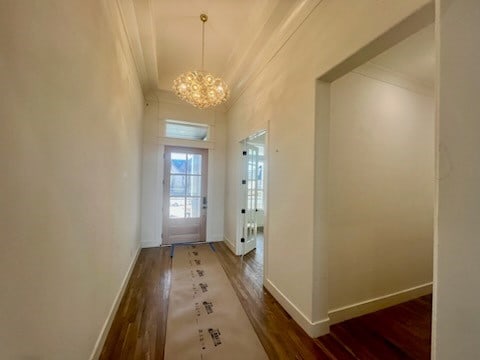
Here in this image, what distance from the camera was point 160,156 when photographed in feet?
13.7

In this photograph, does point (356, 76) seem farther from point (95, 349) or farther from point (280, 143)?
point (95, 349)

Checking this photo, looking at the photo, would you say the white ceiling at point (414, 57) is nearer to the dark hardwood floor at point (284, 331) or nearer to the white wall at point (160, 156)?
the dark hardwood floor at point (284, 331)

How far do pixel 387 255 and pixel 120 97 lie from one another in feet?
11.6

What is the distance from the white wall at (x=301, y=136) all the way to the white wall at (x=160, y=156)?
204 centimetres

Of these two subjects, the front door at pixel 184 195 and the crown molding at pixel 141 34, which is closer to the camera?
the crown molding at pixel 141 34

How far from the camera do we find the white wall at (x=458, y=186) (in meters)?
0.66

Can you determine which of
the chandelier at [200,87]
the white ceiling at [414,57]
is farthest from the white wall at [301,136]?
the white ceiling at [414,57]

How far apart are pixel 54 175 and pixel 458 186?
5.63 feet

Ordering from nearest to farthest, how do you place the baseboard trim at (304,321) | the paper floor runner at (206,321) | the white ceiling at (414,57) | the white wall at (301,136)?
the white wall at (301,136)
the paper floor runner at (206,321)
the baseboard trim at (304,321)
the white ceiling at (414,57)

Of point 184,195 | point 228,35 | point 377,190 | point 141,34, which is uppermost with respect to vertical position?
point 228,35

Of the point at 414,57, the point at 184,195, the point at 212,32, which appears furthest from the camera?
the point at 184,195

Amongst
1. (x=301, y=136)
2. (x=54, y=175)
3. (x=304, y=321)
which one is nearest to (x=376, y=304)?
(x=304, y=321)

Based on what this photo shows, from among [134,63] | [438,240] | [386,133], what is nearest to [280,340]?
[438,240]

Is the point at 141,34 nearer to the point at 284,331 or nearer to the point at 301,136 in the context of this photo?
the point at 301,136
